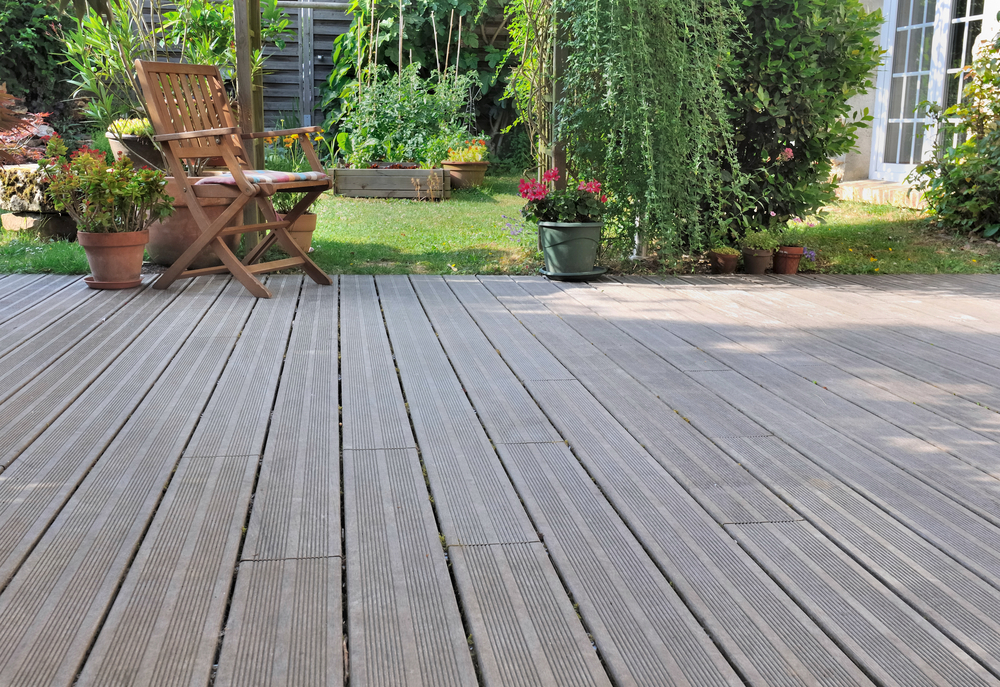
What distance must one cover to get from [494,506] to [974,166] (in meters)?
4.98

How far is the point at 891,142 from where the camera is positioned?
24.3ft

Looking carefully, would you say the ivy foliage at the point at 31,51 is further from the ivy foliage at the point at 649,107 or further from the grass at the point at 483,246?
the ivy foliage at the point at 649,107

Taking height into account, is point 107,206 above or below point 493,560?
above

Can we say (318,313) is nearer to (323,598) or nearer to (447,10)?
(323,598)

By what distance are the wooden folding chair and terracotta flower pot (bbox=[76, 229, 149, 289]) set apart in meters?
0.15

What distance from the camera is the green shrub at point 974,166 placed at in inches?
212

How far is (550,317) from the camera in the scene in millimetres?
3639

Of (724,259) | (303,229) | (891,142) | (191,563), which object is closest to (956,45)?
(891,142)

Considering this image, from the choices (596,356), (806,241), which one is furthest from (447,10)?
(596,356)

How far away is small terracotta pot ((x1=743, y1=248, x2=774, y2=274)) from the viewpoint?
4.79m

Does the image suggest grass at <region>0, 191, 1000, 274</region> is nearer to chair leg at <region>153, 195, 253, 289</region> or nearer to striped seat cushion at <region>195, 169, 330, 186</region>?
striped seat cushion at <region>195, 169, 330, 186</region>

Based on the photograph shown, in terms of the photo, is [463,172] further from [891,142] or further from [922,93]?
[922,93]

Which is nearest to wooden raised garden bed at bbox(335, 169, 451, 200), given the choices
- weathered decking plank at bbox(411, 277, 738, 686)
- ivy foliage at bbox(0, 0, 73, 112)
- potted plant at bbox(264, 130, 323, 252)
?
potted plant at bbox(264, 130, 323, 252)

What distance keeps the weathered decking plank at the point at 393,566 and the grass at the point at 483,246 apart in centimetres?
255
